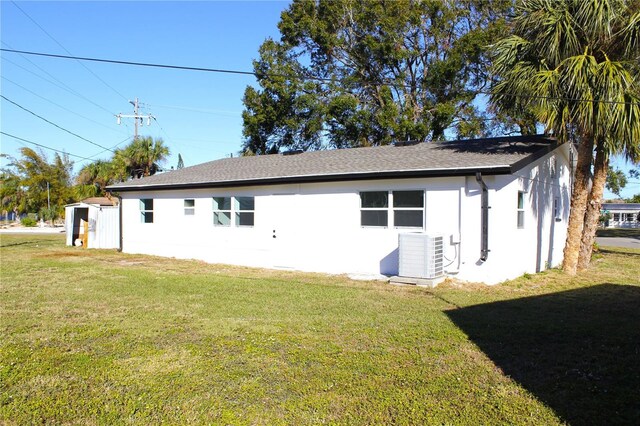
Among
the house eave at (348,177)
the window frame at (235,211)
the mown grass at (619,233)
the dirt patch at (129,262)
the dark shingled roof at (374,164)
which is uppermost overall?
the dark shingled roof at (374,164)

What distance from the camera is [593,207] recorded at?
13.6 meters

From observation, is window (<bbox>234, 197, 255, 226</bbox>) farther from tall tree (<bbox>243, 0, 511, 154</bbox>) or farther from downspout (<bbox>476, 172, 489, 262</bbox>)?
tall tree (<bbox>243, 0, 511, 154</bbox>)

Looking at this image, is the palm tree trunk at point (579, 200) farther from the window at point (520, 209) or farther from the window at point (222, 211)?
the window at point (222, 211)

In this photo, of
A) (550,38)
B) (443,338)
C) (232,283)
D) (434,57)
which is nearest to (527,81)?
(550,38)

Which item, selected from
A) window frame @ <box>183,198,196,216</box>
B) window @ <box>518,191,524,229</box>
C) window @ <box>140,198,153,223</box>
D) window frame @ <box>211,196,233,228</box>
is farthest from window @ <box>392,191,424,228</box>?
window @ <box>140,198,153,223</box>

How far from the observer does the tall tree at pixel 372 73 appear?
77.4 ft

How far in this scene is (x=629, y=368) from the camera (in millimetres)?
4980

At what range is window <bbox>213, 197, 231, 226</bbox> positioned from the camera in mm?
15562

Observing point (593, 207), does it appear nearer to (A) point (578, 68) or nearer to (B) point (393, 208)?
(A) point (578, 68)

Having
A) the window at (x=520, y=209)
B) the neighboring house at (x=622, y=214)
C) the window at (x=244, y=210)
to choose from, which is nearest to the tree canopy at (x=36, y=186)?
the window at (x=244, y=210)

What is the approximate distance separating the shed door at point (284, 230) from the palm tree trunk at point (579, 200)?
7215 mm

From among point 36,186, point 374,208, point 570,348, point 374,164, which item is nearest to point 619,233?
point 374,164

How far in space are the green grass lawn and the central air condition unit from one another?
62cm

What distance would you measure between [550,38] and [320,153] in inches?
356
